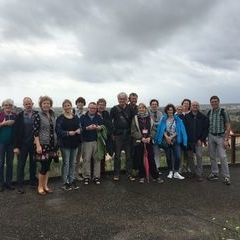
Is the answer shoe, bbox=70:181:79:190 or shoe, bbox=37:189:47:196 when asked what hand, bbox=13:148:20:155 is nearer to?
shoe, bbox=37:189:47:196

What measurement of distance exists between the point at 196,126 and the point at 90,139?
2.54 m

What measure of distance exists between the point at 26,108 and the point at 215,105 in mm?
4217

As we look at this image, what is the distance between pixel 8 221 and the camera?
5.86 metres

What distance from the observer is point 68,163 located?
25.6ft

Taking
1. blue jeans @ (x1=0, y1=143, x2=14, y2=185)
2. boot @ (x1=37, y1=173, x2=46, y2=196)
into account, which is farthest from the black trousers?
blue jeans @ (x1=0, y1=143, x2=14, y2=185)

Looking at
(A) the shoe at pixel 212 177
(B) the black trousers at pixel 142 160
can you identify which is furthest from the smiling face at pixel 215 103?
(B) the black trousers at pixel 142 160

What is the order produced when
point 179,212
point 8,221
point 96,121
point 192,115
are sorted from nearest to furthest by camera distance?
point 8,221
point 179,212
point 96,121
point 192,115

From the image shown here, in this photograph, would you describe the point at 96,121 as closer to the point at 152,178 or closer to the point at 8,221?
the point at 152,178

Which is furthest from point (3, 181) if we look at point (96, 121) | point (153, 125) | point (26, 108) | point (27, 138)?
point (153, 125)

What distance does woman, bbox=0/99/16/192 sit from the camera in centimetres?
744

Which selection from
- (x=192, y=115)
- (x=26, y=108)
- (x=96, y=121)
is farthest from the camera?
(x=192, y=115)

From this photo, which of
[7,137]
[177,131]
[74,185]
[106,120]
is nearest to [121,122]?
[106,120]

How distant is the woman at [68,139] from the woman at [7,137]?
3.09 feet

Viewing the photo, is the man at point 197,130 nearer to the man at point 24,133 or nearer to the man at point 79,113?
the man at point 79,113
